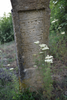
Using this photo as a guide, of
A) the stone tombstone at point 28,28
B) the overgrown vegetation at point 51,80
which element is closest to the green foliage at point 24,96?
the overgrown vegetation at point 51,80

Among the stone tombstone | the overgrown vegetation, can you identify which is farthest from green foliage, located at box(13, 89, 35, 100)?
the stone tombstone

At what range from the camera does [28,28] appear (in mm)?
2043

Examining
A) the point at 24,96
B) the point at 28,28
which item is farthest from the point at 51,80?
the point at 28,28

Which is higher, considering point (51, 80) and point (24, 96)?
point (51, 80)

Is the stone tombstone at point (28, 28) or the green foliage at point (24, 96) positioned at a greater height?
the stone tombstone at point (28, 28)

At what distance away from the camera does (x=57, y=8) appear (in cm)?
453

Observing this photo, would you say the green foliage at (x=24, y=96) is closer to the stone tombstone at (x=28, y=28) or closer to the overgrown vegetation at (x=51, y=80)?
the overgrown vegetation at (x=51, y=80)

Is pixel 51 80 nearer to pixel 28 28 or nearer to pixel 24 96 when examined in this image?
pixel 24 96

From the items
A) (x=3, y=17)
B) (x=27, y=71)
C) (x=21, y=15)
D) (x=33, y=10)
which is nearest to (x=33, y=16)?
(x=33, y=10)

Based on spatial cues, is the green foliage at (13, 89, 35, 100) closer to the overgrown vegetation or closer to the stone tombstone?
the overgrown vegetation

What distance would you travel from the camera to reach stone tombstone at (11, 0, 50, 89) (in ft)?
6.15

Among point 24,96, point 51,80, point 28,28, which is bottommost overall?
point 24,96

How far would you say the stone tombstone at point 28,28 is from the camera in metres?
1.87

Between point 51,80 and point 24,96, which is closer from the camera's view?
point 51,80
